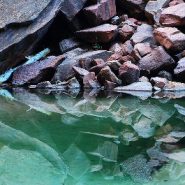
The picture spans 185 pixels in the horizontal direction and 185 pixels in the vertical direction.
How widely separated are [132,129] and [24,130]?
1304 mm

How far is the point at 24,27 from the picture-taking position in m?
8.59

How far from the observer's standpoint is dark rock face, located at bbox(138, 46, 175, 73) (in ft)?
27.9

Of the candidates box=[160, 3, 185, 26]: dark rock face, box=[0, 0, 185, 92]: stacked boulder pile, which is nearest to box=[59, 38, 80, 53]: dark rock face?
box=[0, 0, 185, 92]: stacked boulder pile

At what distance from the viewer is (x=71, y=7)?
9.42 m

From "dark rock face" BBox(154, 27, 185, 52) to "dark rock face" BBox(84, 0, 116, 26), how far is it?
1.53 meters

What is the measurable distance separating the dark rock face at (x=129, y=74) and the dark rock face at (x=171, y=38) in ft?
3.60

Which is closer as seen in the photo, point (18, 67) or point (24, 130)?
point (24, 130)

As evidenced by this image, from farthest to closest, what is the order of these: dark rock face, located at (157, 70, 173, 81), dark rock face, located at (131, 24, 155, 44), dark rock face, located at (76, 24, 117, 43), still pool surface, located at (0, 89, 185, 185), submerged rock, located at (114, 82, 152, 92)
Answer: dark rock face, located at (76, 24, 117, 43) → dark rock face, located at (131, 24, 155, 44) → dark rock face, located at (157, 70, 173, 81) → submerged rock, located at (114, 82, 152, 92) → still pool surface, located at (0, 89, 185, 185)

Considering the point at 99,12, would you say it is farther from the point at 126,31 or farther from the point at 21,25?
the point at 21,25

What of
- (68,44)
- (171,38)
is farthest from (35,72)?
(171,38)

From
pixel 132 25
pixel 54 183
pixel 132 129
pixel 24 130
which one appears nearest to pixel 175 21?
pixel 132 25

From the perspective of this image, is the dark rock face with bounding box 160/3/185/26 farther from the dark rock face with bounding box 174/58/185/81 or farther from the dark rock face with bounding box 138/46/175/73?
the dark rock face with bounding box 174/58/185/81

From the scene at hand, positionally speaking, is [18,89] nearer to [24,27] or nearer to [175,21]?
[24,27]

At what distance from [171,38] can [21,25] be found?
3330 millimetres
